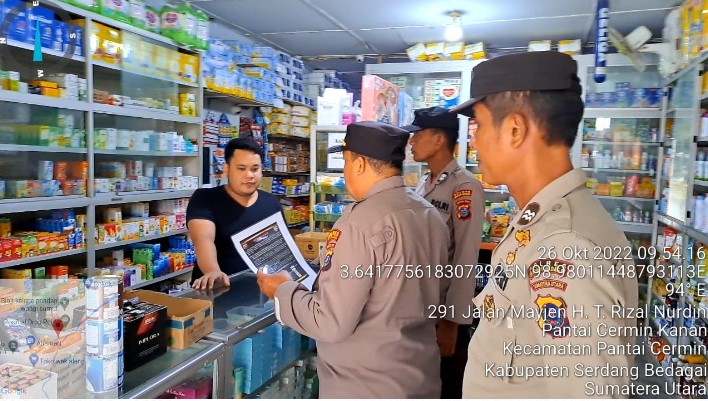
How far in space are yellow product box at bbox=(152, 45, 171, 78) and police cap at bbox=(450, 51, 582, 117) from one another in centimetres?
399

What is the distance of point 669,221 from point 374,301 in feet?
13.8

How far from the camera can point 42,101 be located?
11.0ft

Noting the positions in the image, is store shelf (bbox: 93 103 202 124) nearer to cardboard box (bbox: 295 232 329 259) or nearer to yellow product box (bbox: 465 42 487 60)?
cardboard box (bbox: 295 232 329 259)

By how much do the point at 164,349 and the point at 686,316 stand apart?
397cm

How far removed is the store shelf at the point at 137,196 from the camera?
12.9 ft

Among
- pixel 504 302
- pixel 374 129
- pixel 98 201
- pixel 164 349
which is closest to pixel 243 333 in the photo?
pixel 164 349

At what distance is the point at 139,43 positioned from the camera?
13.9 ft

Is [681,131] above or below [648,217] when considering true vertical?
above

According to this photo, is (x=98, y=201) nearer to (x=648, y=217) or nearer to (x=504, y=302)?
(x=504, y=302)

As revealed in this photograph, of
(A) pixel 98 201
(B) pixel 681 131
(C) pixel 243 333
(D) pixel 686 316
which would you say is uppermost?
(B) pixel 681 131

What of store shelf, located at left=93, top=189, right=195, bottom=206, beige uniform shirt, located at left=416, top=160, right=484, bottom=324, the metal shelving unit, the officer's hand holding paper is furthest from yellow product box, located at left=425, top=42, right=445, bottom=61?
the officer's hand holding paper

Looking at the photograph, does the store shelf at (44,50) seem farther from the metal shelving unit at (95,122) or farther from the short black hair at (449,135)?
the short black hair at (449,135)

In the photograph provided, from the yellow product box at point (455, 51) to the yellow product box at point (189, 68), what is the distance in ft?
10.1

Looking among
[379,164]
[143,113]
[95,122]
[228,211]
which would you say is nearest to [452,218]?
[379,164]
